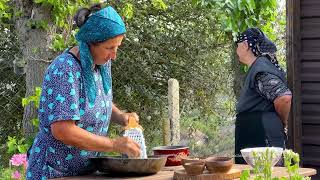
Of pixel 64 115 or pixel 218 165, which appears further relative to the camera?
pixel 218 165

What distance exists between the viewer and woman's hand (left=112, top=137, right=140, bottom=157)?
9.34ft

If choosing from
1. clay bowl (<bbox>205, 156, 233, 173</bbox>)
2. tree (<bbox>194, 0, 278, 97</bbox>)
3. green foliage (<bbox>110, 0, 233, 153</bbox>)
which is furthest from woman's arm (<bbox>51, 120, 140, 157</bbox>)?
green foliage (<bbox>110, 0, 233, 153</bbox>)

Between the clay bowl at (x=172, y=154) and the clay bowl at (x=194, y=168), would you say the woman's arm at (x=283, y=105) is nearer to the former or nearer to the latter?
the clay bowl at (x=172, y=154)

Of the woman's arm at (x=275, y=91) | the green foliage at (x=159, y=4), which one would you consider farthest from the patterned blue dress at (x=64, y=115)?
the green foliage at (x=159, y=4)

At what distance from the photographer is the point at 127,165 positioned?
294cm

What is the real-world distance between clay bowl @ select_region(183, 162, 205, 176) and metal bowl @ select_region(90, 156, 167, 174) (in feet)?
0.57

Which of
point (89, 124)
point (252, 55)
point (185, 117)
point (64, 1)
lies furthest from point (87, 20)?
point (185, 117)

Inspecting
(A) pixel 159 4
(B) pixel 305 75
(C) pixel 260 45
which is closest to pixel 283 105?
(B) pixel 305 75

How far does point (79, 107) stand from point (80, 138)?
190 mm

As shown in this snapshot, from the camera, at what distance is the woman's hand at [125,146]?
285 cm

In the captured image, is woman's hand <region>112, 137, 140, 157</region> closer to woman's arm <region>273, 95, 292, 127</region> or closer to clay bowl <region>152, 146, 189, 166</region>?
clay bowl <region>152, 146, 189, 166</region>

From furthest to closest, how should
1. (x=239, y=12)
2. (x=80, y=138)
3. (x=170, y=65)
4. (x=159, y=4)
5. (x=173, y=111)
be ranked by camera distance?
(x=170, y=65) < (x=159, y=4) < (x=173, y=111) < (x=239, y=12) < (x=80, y=138)

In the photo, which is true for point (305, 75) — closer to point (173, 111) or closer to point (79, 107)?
point (173, 111)

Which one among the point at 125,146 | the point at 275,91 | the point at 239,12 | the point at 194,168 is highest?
the point at 239,12
